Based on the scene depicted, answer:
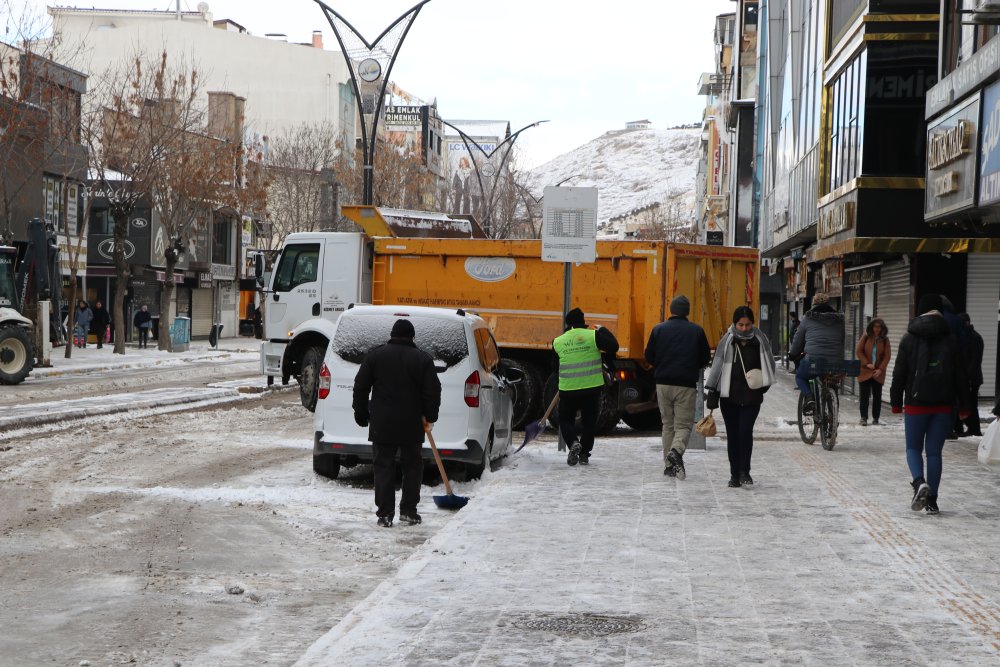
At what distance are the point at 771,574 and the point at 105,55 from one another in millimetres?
71989

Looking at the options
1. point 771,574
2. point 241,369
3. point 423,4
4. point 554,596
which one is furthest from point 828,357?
point 241,369

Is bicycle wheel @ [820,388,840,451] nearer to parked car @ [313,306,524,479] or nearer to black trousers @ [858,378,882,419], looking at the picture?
black trousers @ [858,378,882,419]

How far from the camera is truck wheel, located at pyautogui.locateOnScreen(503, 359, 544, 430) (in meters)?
17.7

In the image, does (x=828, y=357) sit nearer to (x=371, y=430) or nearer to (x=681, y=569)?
(x=371, y=430)

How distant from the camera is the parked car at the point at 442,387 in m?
12.0

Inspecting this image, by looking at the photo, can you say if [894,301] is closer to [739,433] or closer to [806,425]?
[806,425]

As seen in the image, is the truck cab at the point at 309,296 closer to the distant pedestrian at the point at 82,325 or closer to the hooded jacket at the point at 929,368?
the hooded jacket at the point at 929,368

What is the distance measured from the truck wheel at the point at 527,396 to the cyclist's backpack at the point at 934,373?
8091mm

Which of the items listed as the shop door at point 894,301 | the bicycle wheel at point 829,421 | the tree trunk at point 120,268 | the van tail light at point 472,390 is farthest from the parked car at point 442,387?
the tree trunk at point 120,268

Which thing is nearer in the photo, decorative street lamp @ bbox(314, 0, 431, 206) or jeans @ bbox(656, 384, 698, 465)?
jeans @ bbox(656, 384, 698, 465)

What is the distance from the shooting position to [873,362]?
1911 centimetres

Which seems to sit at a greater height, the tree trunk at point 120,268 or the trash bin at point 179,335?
the tree trunk at point 120,268

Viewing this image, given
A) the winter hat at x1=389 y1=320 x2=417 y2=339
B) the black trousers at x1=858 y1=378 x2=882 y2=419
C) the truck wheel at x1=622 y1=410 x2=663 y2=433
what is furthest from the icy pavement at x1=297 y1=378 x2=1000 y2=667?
the black trousers at x1=858 y1=378 x2=882 y2=419

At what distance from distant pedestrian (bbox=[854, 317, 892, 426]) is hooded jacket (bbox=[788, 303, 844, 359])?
2779 mm
